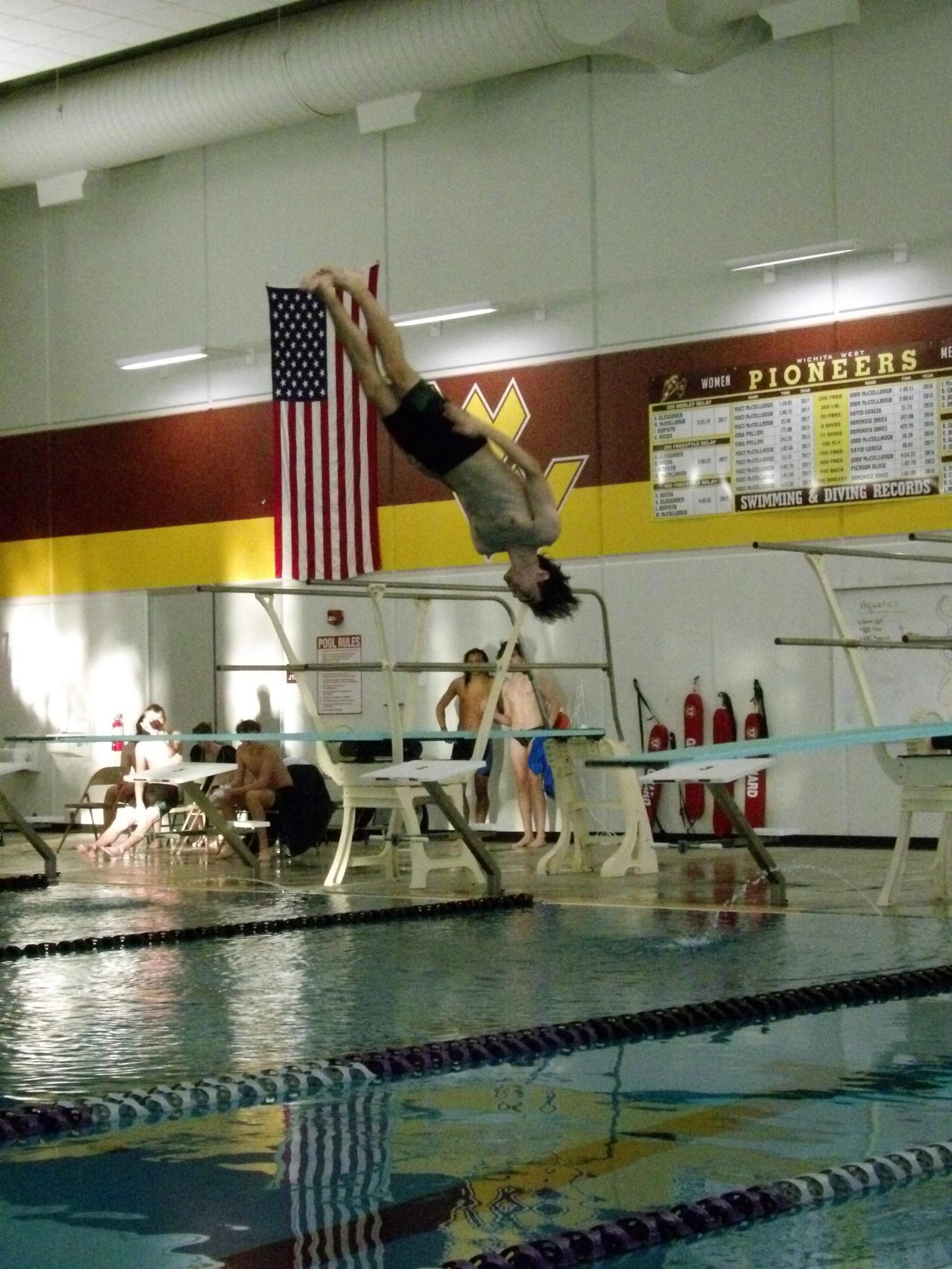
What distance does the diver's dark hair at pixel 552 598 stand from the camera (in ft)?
26.0

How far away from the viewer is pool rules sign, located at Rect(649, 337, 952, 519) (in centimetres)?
1434

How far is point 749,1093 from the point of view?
543 centimetres

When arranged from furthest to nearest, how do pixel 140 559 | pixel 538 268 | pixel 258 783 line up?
pixel 140 559
pixel 538 268
pixel 258 783

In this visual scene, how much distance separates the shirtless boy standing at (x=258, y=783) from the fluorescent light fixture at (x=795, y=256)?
18.6 feet

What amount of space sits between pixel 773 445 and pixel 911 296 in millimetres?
1650

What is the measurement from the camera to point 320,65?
16.1m

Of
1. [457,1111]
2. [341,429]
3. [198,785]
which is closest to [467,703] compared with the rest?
[341,429]

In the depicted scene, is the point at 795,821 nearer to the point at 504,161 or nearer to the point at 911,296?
the point at 911,296

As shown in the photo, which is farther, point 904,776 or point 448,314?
point 448,314

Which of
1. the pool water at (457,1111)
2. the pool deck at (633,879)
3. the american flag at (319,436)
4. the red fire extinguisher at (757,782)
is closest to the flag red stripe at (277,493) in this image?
the american flag at (319,436)

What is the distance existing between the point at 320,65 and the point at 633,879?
8.04 meters

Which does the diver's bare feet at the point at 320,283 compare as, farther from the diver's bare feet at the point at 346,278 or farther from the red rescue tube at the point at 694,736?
the red rescue tube at the point at 694,736

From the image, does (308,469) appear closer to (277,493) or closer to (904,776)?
(277,493)

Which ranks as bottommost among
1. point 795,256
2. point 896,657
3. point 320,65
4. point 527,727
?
point 527,727
